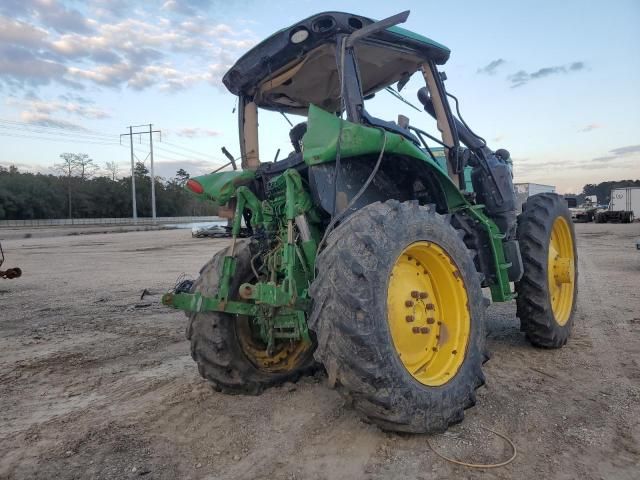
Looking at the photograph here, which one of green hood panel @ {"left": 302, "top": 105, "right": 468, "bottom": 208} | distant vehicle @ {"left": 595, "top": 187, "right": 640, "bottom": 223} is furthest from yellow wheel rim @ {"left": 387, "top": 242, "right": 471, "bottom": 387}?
distant vehicle @ {"left": 595, "top": 187, "right": 640, "bottom": 223}

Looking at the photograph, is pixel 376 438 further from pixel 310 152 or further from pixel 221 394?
pixel 310 152

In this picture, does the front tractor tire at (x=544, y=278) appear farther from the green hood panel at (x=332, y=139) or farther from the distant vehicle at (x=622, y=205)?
the distant vehicle at (x=622, y=205)

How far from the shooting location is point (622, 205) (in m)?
41.3

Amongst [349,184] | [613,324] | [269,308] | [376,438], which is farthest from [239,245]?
[613,324]

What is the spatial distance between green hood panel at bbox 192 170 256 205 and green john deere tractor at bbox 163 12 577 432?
1 centimetres

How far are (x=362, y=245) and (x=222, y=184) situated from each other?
1476 millimetres

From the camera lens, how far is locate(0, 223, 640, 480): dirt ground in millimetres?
2711

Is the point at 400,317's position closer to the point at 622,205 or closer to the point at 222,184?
the point at 222,184

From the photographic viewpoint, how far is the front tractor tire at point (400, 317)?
2672 mm

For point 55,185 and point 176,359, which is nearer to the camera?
point 176,359

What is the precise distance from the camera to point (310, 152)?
10.3 ft

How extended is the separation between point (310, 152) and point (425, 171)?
45.2 inches

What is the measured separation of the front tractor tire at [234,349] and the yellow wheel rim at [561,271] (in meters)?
2.80

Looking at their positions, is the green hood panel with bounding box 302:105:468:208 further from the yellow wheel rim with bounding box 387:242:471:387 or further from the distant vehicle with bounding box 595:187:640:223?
the distant vehicle with bounding box 595:187:640:223
